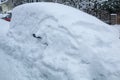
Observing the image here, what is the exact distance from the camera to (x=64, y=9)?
593cm

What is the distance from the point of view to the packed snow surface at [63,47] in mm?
4754

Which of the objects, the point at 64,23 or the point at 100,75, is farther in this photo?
the point at 64,23

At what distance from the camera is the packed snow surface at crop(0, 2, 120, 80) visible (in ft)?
15.6

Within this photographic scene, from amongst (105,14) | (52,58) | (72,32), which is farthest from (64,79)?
(105,14)

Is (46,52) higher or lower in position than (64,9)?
lower

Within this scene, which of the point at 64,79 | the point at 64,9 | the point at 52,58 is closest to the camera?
the point at 64,79

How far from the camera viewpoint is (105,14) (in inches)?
950

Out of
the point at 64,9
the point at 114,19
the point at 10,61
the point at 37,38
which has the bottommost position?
the point at 114,19

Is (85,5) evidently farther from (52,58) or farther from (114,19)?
(52,58)

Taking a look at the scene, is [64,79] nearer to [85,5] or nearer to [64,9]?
[64,9]

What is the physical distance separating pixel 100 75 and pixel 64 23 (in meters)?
1.11

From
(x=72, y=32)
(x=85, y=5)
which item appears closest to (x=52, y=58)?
(x=72, y=32)

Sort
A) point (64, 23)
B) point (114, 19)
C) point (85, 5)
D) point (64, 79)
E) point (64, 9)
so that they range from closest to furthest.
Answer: point (64, 79) → point (64, 23) → point (64, 9) → point (114, 19) → point (85, 5)

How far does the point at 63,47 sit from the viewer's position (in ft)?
16.6
